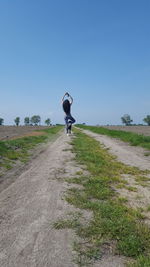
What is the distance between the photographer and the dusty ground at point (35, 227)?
2.50m

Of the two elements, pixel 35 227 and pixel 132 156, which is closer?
pixel 35 227

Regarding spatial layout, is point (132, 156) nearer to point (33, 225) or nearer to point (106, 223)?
Answer: point (106, 223)

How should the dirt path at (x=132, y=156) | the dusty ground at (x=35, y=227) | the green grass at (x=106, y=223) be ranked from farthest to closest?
the dirt path at (x=132, y=156), the green grass at (x=106, y=223), the dusty ground at (x=35, y=227)

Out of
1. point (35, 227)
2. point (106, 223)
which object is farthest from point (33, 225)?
point (106, 223)

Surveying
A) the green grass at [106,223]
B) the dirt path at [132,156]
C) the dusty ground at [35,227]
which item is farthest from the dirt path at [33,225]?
the dirt path at [132,156]

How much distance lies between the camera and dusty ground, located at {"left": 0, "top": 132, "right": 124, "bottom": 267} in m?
2.50

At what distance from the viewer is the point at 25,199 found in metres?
4.44

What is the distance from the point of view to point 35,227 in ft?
10.6

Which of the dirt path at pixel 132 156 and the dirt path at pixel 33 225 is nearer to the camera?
the dirt path at pixel 33 225

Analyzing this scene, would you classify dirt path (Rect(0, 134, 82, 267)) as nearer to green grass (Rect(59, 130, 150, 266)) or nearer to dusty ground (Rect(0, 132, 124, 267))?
dusty ground (Rect(0, 132, 124, 267))

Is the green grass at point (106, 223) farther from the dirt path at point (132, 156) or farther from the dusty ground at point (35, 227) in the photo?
the dirt path at point (132, 156)

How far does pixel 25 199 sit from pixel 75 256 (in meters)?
2.15

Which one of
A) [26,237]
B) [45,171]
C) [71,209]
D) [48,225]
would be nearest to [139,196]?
[71,209]

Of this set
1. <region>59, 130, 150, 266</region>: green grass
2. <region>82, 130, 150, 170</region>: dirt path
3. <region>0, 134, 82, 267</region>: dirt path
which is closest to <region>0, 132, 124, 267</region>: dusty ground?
<region>0, 134, 82, 267</region>: dirt path
